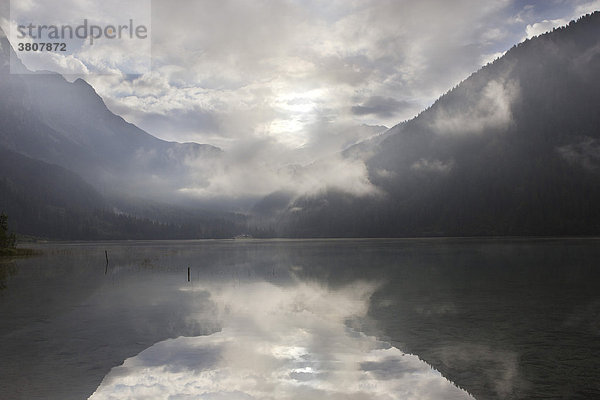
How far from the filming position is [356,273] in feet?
291

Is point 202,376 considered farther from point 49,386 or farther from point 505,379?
point 505,379

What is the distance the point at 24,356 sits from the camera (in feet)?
102

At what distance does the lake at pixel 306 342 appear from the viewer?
83.9ft

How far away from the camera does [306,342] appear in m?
36.0

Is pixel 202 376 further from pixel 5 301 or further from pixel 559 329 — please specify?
pixel 5 301

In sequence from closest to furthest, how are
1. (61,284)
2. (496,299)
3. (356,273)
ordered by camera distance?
1. (496,299)
2. (61,284)
3. (356,273)

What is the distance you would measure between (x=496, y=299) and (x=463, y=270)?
124ft

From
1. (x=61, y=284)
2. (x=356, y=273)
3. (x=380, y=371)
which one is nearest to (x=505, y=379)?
(x=380, y=371)

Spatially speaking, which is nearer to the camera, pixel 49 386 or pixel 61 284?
pixel 49 386

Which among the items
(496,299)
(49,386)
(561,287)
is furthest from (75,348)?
(561,287)

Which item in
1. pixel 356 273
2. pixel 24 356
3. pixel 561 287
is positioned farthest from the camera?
pixel 356 273

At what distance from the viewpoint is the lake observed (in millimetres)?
25578

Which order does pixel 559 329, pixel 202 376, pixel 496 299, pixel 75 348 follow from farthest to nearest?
pixel 496 299, pixel 559 329, pixel 75 348, pixel 202 376

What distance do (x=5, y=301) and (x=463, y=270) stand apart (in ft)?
249
